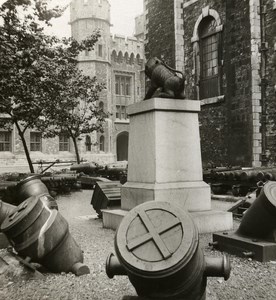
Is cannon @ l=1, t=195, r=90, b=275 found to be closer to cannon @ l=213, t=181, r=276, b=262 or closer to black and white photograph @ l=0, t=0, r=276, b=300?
black and white photograph @ l=0, t=0, r=276, b=300

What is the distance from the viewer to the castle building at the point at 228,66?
14336 mm

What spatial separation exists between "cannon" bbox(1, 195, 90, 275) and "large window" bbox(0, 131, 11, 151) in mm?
30153

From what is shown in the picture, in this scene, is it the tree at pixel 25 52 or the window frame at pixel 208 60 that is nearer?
the tree at pixel 25 52

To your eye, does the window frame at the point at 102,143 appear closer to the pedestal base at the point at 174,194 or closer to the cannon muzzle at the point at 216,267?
the pedestal base at the point at 174,194

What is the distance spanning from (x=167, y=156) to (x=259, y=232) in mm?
1873

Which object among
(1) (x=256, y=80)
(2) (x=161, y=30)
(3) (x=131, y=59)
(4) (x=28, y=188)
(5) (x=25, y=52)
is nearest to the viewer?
(4) (x=28, y=188)

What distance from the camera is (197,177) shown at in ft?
20.5

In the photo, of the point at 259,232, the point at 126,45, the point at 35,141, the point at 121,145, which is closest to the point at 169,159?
the point at 259,232

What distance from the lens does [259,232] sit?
4613 mm

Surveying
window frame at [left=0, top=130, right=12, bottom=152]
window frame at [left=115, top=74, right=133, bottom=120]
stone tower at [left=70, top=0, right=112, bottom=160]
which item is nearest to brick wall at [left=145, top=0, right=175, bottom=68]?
window frame at [left=0, top=130, right=12, bottom=152]

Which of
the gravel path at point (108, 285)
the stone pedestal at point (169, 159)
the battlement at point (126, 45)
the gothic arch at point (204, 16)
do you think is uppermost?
the battlement at point (126, 45)

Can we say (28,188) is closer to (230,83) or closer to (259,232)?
(259,232)

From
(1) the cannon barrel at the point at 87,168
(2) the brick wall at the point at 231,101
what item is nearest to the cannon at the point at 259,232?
(2) the brick wall at the point at 231,101

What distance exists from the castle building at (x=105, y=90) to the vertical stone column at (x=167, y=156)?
27753mm
